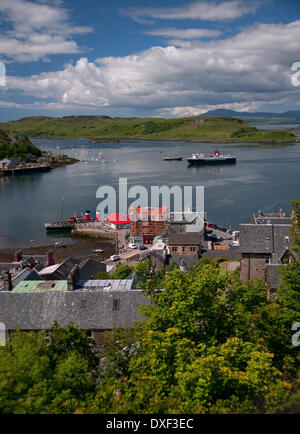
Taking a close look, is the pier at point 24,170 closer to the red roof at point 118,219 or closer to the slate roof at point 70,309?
the red roof at point 118,219

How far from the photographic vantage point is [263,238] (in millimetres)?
34438

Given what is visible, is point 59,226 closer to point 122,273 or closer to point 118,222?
point 118,222

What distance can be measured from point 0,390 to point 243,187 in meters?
109

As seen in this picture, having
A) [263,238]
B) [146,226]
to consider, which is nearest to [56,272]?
[263,238]

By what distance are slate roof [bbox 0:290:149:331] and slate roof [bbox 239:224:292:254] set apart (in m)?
14.4

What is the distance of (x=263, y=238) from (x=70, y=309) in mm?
19295

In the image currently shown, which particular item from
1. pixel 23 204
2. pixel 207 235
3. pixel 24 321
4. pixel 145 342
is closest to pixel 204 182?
pixel 23 204

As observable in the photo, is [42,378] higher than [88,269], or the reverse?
[42,378]

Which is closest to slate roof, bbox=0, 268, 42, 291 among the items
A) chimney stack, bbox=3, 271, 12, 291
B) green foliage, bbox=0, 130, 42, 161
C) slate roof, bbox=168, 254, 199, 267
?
chimney stack, bbox=3, 271, 12, 291

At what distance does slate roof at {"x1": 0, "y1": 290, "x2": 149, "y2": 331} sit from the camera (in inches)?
904

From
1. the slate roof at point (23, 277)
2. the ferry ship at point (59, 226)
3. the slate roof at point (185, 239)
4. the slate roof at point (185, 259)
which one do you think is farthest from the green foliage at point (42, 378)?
the ferry ship at point (59, 226)

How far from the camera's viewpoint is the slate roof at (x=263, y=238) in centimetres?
3397

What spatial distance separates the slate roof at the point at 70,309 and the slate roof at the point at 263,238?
568 inches

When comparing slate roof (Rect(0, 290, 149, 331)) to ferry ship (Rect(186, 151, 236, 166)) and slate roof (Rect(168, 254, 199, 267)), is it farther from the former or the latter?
ferry ship (Rect(186, 151, 236, 166))
